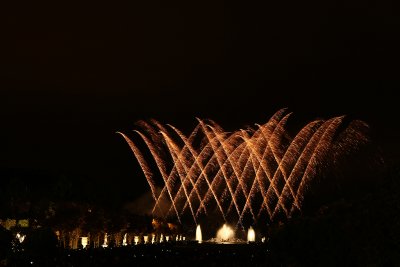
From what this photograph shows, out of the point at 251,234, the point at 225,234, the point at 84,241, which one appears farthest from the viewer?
the point at 225,234

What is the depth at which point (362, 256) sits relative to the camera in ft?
51.5

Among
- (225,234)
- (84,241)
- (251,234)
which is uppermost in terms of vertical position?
(225,234)

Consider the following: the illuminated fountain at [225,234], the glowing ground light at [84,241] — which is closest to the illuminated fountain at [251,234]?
the illuminated fountain at [225,234]

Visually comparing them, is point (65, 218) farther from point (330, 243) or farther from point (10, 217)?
point (330, 243)

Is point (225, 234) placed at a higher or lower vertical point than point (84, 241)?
higher

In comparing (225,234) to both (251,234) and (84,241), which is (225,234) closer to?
(251,234)

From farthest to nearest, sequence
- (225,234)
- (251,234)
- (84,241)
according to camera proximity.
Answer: (225,234), (251,234), (84,241)

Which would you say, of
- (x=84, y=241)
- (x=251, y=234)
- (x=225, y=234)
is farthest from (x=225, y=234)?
(x=84, y=241)

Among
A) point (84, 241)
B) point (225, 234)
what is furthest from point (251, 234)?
point (84, 241)

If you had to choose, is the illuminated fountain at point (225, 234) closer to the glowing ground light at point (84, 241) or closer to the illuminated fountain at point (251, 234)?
the illuminated fountain at point (251, 234)

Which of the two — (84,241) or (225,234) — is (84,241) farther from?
(225,234)

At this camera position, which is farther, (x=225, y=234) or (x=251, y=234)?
(x=225, y=234)

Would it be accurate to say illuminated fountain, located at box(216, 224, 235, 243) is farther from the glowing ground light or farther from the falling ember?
the glowing ground light

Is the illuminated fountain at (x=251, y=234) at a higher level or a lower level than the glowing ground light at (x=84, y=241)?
higher
